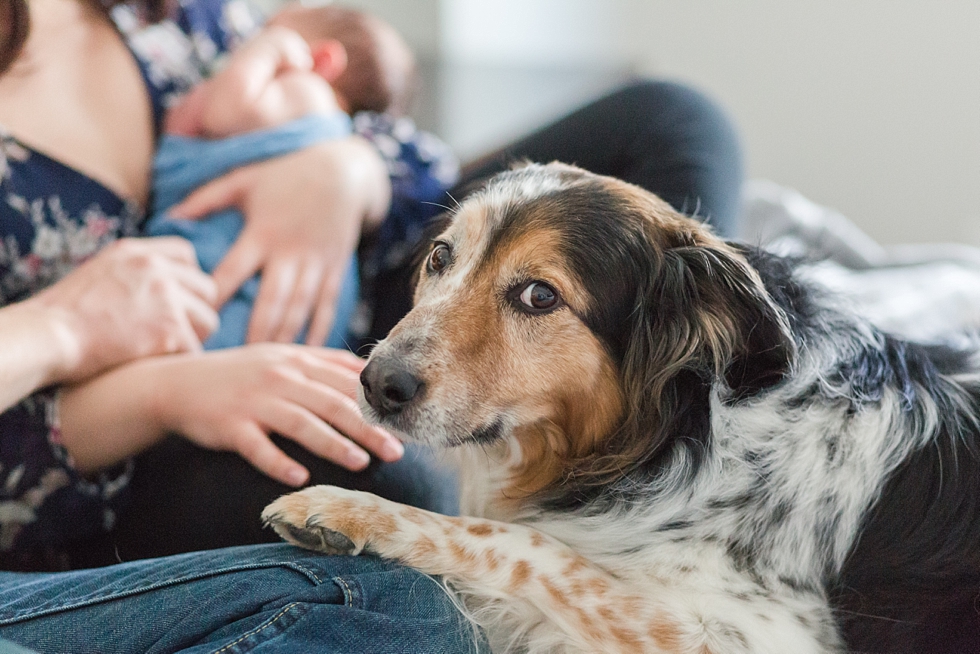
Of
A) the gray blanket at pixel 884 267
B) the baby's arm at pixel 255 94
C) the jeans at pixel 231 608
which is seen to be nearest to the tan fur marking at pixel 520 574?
the jeans at pixel 231 608

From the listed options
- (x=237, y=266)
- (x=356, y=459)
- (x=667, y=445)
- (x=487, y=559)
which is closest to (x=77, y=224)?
(x=237, y=266)

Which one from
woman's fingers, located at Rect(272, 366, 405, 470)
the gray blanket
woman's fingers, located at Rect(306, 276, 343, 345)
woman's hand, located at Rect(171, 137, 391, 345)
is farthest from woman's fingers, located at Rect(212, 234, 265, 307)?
the gray blanket

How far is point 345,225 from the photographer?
176 cm

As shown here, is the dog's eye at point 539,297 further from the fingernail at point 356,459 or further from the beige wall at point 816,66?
the beige wall at point 816,66

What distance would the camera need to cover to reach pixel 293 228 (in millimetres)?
1721

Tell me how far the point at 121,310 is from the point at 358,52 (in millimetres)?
1256

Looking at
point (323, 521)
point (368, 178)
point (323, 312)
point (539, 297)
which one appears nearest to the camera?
point (323, 521)

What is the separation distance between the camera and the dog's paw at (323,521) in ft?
3.63

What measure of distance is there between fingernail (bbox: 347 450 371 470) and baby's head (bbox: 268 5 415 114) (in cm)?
140

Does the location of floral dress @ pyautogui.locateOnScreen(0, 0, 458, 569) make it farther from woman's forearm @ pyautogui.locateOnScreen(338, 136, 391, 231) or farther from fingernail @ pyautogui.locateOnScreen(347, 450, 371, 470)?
fingernail @ pyautogui.locateOnScreen(347, 450, 371, 470)

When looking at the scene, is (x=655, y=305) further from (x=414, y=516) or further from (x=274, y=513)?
(x=274, y=513)

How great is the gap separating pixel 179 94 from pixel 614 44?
3126 mm

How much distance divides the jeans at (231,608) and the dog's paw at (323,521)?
0.11ft

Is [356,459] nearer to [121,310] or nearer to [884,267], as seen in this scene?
[121,310]
